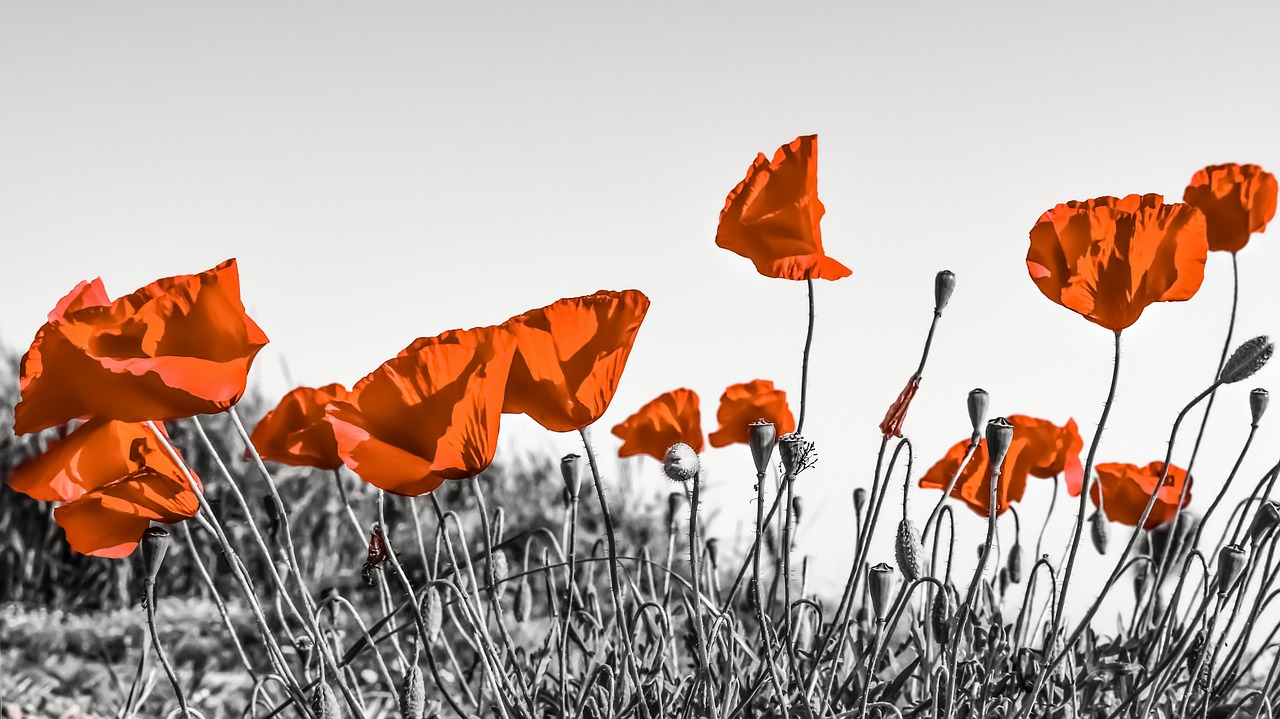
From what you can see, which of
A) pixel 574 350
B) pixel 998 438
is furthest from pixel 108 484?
pixel 998 438

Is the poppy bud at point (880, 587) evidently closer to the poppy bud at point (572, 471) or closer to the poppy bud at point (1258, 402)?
the poppy bud at point (572, 471)

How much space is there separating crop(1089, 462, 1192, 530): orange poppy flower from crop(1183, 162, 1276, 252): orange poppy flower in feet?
1.42

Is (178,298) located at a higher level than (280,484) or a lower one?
higher

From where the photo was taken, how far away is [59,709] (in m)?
2.86

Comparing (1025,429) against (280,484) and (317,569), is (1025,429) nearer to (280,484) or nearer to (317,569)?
(317,569)

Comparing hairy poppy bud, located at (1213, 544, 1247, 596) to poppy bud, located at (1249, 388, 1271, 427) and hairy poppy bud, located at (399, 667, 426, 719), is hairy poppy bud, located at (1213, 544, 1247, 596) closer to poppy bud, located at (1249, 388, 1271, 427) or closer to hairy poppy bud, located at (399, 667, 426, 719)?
poppy bud, located at (1249, 388, 1271, 427)

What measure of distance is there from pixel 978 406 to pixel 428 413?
0.56 meters

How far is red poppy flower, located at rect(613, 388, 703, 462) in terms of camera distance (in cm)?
188

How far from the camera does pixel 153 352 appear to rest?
1.13m

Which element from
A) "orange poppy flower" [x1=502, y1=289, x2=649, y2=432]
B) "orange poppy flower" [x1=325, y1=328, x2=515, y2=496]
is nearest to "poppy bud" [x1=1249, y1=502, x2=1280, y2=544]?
"orange poppy flower" [x1=502, y1=289, x2=649, y2=432]

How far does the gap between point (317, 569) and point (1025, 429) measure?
329 centimetres

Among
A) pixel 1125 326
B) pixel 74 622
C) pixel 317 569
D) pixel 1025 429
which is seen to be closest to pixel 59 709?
pixel 74 622

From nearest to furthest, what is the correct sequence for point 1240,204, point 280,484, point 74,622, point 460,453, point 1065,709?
point 460,453, point 1065,709, point 1240,204, point 74,622, point 280,484

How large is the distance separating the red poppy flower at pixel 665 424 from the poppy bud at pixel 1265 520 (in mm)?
808
